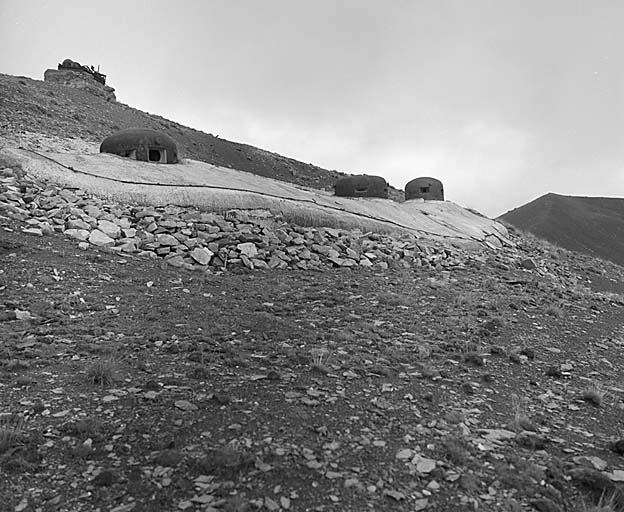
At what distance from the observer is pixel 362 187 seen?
18.2 m

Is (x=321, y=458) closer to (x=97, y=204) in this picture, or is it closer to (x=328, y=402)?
(x=328, y=402)

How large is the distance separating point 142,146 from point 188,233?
581cm

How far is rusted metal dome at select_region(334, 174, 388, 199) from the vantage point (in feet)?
59.8

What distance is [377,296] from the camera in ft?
29.5

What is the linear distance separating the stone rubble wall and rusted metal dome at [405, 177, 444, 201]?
9735 mm

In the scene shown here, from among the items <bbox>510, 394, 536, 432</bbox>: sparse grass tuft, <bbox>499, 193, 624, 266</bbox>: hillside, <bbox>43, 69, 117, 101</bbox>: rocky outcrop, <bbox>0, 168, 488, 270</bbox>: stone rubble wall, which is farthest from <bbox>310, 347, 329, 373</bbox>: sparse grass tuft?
<bbox>43, 69, 117, 101</bbox>: rocky outcrop

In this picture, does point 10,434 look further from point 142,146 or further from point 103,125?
point 103,125

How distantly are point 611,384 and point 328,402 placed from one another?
4.02 m

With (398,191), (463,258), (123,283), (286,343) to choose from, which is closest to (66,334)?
(123,283)

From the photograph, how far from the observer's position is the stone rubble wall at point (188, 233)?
9703mm

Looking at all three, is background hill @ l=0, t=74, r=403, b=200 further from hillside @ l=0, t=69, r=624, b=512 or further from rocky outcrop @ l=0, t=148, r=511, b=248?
hillside @ l=0, t=69, r=624, b=512

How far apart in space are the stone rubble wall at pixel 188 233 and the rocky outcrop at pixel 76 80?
25238mm

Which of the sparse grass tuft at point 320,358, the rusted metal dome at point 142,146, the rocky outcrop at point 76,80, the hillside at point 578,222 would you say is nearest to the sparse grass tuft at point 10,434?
the sparse grass tuft at point 320,358

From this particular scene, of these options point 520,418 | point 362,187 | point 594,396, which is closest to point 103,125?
point 362,187
